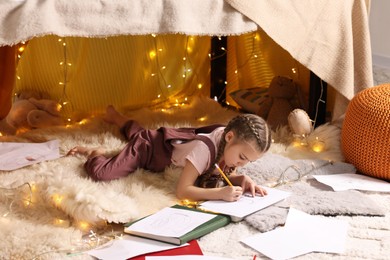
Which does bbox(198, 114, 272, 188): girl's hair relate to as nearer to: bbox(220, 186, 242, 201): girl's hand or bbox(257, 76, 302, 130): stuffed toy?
bbox(220, 186, 242, 201): girl's hand

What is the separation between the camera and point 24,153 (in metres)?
2.32

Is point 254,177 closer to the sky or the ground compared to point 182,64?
closer to the ground

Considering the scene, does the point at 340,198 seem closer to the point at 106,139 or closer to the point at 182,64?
the point at 106,139

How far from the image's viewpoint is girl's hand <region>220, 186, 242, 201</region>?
6.47ft

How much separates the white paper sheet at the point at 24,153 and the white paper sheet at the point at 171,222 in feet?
1.84

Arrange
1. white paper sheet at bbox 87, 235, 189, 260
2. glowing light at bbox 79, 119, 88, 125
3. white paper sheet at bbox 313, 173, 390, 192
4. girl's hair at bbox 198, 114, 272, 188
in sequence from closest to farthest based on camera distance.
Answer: white paper sheet at bbox 87, 235, 189, 260, girl's hair at bbox 198, 114, 272, 188, white paper sheet at bbox 313, 173, 390, 192, glowing light at bbox 79, 119, 88, 125

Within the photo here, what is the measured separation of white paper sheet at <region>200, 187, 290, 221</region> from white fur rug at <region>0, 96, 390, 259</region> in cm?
2

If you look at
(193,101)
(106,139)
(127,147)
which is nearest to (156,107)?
(193,101)

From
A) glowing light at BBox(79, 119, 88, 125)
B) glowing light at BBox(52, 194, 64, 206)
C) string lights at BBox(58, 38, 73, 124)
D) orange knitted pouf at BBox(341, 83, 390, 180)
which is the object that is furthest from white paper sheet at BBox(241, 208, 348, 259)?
string lights at BBox(58, 38, 73, 124)

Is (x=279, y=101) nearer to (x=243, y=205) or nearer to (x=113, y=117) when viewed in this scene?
(x=113, y=117)

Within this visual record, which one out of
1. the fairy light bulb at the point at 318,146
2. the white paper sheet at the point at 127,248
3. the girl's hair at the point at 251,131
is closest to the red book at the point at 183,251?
the white paper sheet at the point at 127,248

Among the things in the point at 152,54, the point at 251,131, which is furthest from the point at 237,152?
the point at 152,54

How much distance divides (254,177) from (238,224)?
32 centimetres

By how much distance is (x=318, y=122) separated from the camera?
2709mm
